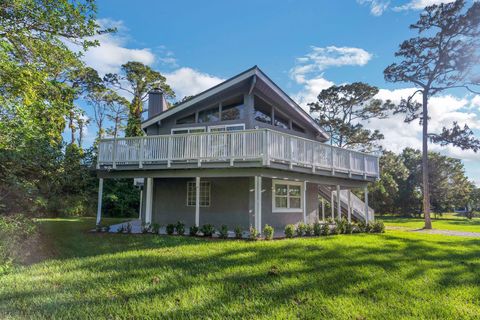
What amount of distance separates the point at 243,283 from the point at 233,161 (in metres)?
5.98

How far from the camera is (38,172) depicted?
29.0ft

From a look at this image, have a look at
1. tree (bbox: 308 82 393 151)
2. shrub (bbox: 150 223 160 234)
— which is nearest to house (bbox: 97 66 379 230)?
shrub (bbox: 150 223 160 234)

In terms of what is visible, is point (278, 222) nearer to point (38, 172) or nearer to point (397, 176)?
point (38, 172)

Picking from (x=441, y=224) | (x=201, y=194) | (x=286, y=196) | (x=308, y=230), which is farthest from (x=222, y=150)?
(x=441, y=224)

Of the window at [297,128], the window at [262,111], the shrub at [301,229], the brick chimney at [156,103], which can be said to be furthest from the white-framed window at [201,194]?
the window at [297,128]

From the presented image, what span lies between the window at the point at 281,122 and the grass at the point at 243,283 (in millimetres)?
7817

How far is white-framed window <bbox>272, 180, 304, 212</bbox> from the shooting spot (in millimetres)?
14352

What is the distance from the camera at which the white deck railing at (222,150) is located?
11.0 metres

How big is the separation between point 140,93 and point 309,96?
64.7ft

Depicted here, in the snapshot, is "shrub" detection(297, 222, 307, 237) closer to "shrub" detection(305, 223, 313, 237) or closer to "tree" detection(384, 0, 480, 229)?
"shrub" detection(305, 223, 313, 237)

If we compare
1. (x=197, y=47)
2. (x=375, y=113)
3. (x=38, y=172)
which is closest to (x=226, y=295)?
(x=38, y=172)

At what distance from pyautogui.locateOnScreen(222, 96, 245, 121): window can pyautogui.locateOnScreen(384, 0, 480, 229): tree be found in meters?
14.8

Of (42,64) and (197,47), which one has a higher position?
(197,47)

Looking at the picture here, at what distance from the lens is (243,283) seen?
224 inches
